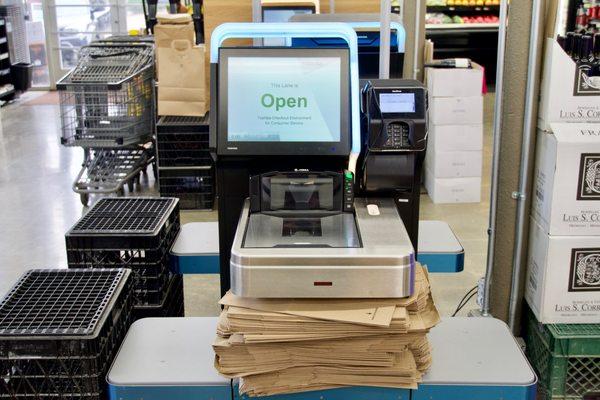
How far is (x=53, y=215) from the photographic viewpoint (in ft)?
19.9

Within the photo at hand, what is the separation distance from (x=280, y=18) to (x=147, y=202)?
108 inches

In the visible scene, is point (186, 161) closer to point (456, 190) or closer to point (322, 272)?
point (456, 190)

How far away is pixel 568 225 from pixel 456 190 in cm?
319

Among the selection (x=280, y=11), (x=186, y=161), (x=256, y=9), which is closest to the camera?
(x=256, y=9)

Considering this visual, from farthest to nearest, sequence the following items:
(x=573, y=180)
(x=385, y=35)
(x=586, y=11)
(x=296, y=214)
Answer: (x=586, y=11)
(x=385, y=35)
(x=573, y=180)
(x=296, y=214)

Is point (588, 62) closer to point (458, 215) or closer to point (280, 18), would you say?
point (458, 215)

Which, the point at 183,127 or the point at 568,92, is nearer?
the point at 568,92

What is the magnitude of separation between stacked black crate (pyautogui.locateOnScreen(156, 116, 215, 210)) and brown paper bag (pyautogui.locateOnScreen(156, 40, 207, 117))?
12 centimetres

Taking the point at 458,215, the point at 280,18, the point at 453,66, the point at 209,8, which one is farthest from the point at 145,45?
the point at 458,215

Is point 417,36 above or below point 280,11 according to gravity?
below

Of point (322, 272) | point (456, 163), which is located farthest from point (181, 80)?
point (322, 272)

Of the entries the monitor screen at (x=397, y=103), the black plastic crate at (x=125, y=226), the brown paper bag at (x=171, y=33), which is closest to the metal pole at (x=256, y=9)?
the black plastic crate at (x=125, y=226)

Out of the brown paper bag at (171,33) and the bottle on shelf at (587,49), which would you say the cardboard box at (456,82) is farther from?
the bottle on shelf at (587,49)

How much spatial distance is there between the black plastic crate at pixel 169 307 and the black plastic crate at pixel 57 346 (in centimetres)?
53
